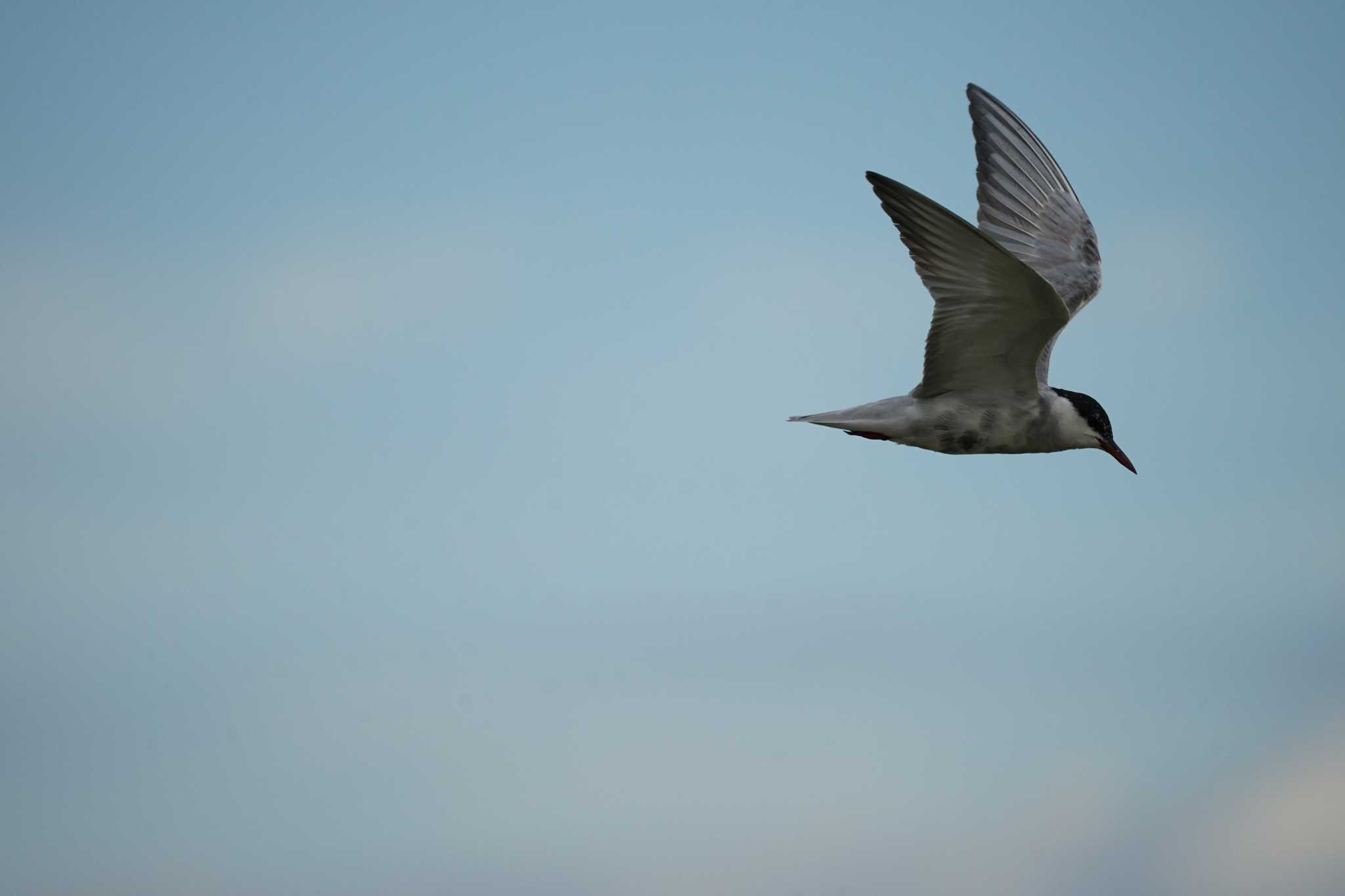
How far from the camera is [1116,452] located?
479 inches

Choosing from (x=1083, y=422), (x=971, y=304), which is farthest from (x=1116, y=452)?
(x=971, y=304)

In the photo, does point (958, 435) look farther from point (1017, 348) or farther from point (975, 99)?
point (975, 99)

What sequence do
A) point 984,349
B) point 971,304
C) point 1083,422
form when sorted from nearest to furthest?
point 971,304
point 984,349
point 1083,422

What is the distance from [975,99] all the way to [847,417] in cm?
495

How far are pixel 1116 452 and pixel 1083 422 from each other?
560 millimetres

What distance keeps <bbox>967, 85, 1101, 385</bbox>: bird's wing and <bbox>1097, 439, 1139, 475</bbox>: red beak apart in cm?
244

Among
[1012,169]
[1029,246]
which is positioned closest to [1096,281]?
[1029,246]

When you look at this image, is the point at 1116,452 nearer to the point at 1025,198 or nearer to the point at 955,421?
the point at 955,421

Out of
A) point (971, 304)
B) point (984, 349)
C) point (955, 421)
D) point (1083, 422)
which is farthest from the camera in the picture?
point (1083, 422)

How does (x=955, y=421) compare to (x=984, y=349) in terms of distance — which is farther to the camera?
(x=955, y=421)

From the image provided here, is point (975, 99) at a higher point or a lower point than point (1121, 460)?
higher

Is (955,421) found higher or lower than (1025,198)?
lower

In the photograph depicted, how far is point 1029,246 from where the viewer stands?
14102 mm

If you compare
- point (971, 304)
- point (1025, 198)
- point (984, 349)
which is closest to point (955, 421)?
point (984, 349)
